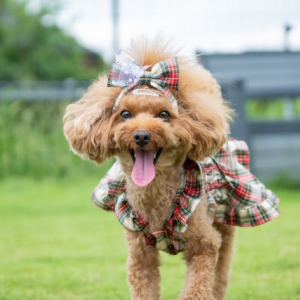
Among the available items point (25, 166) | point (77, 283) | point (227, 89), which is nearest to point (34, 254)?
point (77, 283)

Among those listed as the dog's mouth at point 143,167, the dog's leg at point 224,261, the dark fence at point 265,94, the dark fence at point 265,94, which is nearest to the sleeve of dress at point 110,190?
the dog's mouth at point 143,167

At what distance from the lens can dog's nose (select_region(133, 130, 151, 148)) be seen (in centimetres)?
267

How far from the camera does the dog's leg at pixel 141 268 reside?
302 centimetres

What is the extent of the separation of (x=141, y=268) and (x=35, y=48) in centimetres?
1931

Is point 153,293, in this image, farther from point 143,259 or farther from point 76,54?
point 76,54

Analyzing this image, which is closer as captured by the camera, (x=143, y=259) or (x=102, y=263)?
(x=143, y=259)

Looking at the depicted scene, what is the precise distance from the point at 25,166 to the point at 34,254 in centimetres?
493

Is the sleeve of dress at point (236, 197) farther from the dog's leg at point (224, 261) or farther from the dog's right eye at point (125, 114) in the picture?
the dog's right eye at point (125, 114)

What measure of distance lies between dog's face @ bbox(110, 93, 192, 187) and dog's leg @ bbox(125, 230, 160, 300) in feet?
1.34

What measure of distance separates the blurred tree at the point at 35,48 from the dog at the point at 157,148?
17533 millimetres

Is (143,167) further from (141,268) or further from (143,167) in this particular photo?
(141,268)

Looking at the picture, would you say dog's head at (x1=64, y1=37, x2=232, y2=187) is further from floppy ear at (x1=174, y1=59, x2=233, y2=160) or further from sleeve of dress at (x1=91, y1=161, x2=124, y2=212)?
sleeve of dress at (x1=91, y1=161, x2=124, y2=212)

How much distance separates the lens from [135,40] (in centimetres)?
311

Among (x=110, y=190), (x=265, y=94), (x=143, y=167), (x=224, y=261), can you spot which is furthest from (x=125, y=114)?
(x=265, y=94)
